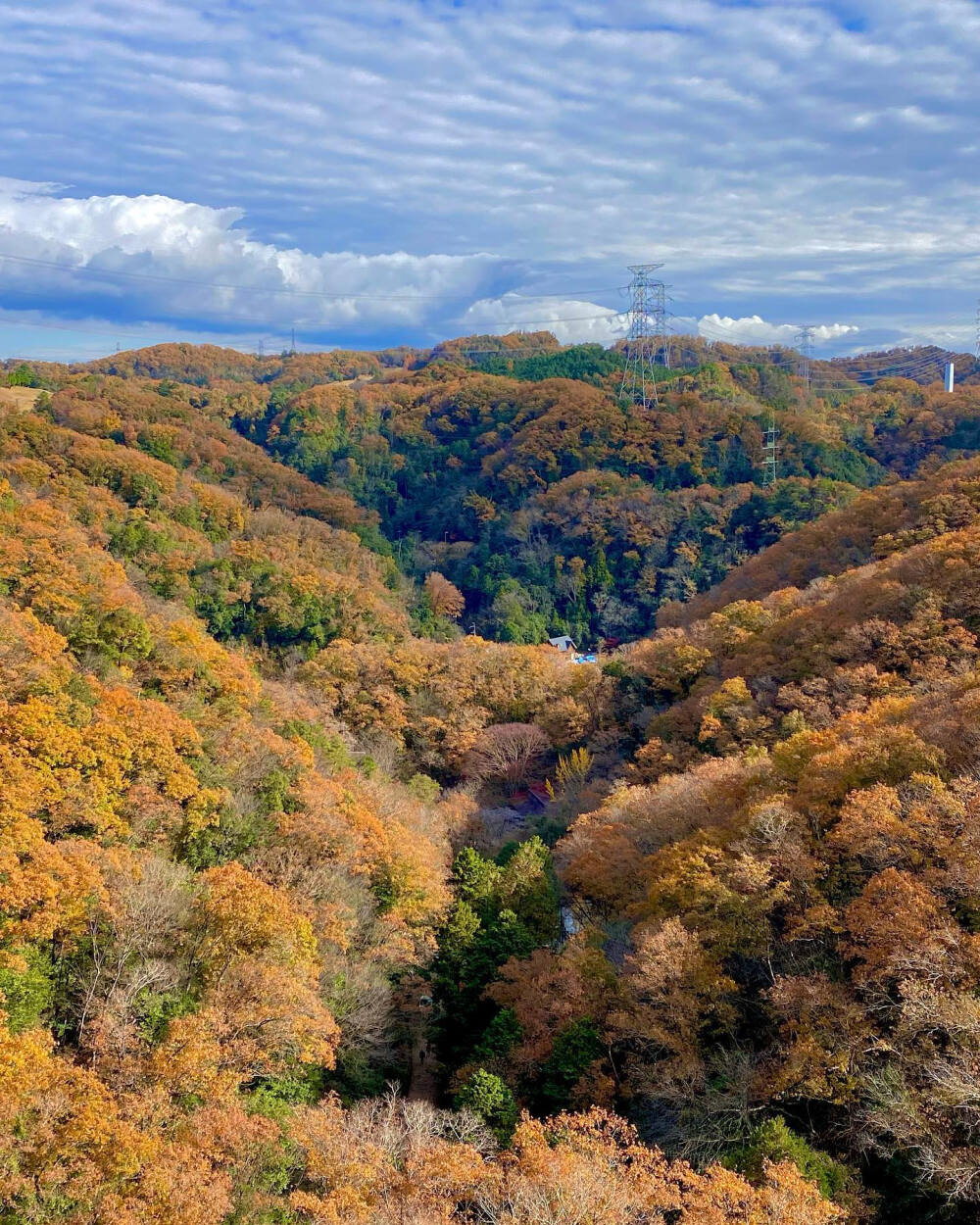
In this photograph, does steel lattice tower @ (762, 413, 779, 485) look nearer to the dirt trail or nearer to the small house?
the small house

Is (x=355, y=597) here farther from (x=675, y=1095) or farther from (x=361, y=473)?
(x=361, y=473)

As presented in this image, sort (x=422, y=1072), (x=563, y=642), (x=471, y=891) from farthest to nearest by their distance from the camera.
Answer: (x=563, y=642) < (x=471, y=891) < (x=422, y=1072)

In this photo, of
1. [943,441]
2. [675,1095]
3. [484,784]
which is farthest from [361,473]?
[675,1095]

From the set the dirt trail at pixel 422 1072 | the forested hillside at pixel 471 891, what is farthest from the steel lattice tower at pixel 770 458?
the dirt trail at pixel 422 1072

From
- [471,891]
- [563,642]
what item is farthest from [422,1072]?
[563,642]

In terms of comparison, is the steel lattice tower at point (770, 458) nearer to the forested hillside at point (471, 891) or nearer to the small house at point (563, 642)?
the small house at point (563, 642)

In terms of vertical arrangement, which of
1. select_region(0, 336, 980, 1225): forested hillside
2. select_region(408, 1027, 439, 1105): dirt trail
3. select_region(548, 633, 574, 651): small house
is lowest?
select_region(408, 1027, 439, 1105): dirt trail

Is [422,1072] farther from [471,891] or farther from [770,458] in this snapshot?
[770,458]

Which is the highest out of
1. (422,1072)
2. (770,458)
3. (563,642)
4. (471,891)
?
(770,458)

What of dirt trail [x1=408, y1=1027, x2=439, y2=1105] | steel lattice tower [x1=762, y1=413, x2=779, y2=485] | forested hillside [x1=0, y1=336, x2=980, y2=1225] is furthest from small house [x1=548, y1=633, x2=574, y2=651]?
dirt trail [x1=408, y1=1027, x2=439, y2=1105]
